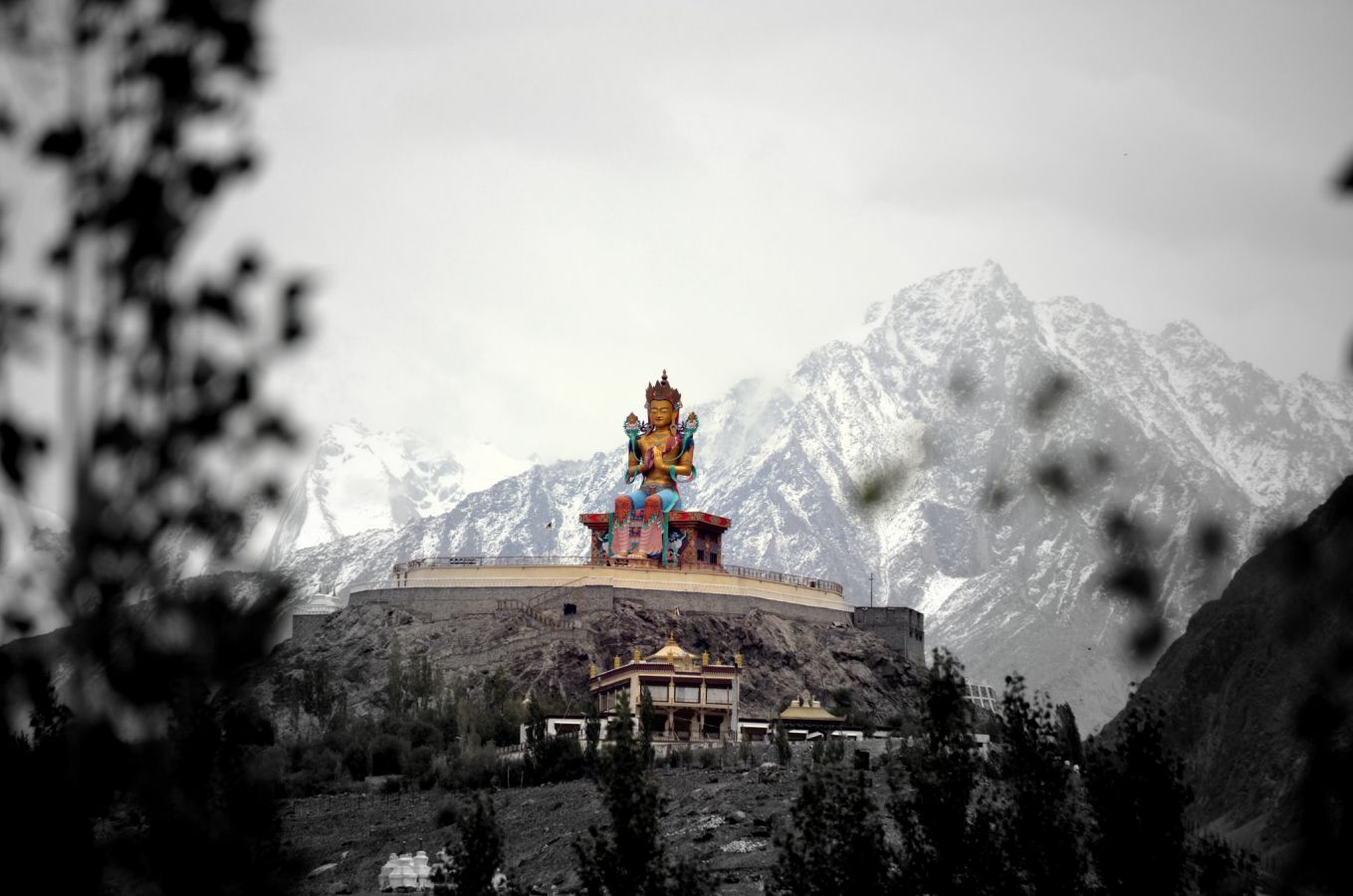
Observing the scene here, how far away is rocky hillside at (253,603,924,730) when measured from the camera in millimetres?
86000

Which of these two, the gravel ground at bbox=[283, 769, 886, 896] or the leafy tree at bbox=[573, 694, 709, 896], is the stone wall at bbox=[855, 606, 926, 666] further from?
the leafy tree at bbox=[573, 694, 709, 896]

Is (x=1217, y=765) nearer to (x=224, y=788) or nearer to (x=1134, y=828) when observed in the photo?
(x=1134, y=828)

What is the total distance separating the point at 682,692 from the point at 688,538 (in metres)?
18.8

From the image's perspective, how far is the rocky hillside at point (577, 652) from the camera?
86000 millimetres

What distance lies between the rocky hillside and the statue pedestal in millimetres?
5557

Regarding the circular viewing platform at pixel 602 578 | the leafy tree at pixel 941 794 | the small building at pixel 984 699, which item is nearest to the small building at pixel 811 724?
the circular viewing platform at pixel 602 578

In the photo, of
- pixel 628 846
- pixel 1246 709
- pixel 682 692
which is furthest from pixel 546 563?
pixel 628 846

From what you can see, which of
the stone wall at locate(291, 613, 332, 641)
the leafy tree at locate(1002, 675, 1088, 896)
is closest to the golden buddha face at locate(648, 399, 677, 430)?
the stone wall at locate(291, 613, 332, 641)

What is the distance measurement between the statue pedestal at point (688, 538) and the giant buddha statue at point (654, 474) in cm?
61

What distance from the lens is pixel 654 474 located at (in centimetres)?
9725

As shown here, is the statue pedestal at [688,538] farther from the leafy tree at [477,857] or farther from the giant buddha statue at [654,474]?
the leafy tree at [477,857]

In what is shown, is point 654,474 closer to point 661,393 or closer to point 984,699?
point 661,393

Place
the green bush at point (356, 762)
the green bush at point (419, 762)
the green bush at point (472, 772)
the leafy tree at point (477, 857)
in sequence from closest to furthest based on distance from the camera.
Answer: the leafy tree at point (477, 857), the green bush at point (472, 772), the green bush at point (419, 762), the green bush at point (356, 762)

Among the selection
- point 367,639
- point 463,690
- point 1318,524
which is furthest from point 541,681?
point 1318,524
